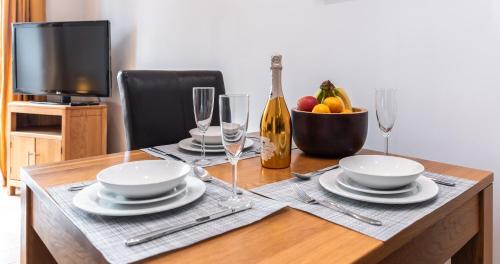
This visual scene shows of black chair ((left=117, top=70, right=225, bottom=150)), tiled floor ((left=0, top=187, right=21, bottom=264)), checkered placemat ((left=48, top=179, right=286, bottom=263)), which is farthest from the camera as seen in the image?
tiled floor ((left=0, top=187, right=21, bottom=264))

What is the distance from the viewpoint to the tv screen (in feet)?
9.77

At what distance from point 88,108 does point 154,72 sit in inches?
65.6

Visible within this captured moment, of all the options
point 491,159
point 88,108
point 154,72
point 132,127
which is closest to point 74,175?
point 132,127

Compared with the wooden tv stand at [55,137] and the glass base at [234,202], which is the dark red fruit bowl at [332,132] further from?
the wooden tv stand at [55,137]

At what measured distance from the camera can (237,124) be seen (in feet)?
2.46

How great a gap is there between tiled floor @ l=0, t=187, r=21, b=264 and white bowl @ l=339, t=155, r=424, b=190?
1.92 meters

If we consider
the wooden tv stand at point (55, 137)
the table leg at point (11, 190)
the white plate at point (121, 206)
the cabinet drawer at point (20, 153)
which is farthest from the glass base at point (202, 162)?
the table leg at point (11, 190)

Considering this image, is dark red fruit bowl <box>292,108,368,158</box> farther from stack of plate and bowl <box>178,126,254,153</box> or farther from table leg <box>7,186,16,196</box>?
table leg <box>7,186,16,196</box>

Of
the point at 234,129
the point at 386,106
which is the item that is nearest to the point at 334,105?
the point at 386,106

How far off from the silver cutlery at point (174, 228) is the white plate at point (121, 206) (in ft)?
0.19

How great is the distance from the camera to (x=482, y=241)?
94 centimetres

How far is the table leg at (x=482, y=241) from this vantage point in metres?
0.93

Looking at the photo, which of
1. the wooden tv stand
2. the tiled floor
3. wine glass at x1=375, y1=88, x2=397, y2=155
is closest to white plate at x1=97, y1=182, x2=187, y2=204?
wine glass at x1=375, y1=88, x2=397, y2=155

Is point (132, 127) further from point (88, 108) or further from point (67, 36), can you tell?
point (67, 36)
